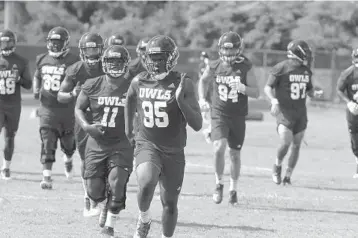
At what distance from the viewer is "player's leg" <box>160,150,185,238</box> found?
7.28 metres

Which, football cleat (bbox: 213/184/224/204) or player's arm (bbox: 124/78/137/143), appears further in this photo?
football cleat (bbox: 213/184/224/204)

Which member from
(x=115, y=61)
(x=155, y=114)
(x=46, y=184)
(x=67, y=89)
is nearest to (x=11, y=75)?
(x=46, y=184)

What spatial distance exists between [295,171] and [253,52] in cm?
2034

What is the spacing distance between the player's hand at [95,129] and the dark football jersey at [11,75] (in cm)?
425

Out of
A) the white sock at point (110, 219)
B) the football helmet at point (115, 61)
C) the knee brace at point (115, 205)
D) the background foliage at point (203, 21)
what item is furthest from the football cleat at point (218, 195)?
the background foliage at point (203, 21)

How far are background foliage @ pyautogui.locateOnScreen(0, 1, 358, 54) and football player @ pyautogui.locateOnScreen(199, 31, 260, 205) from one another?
81.5 feet

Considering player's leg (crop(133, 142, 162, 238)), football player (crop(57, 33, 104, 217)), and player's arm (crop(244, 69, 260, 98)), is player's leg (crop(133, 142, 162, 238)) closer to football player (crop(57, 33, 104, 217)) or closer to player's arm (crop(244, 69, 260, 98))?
football player (crop(57, 33, 104, 217))

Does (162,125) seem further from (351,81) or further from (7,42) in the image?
(351,81)

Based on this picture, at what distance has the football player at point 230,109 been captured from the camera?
10.3 metres

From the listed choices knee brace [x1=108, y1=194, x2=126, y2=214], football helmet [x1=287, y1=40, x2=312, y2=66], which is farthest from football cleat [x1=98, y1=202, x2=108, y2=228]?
football helmet [x1=287, y1=40, x2=312, y2=66]

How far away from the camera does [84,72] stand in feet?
30.5

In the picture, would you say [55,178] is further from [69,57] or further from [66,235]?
[66,235]

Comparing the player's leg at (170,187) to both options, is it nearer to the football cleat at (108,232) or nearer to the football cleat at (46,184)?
the football cleat at (108,232)

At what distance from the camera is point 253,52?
3388 centimetres
